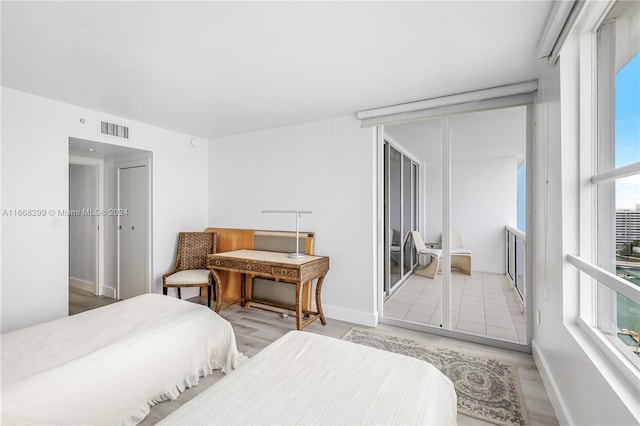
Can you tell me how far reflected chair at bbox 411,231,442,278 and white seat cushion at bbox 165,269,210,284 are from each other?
2659mm

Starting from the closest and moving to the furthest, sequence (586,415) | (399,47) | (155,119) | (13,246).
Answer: (586,415)
(399,47)
(13,246)
(155,119)

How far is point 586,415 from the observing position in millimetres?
1344

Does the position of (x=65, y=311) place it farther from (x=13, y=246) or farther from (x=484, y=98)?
(x=484, y=98)

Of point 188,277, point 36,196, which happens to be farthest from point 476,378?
point 36,196

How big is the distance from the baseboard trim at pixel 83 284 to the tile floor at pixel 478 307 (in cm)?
462

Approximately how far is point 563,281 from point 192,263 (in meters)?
3.99

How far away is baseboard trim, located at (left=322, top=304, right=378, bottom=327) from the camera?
3.23 m

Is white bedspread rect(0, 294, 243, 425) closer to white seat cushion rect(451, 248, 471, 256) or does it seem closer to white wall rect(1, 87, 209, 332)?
white wall rect(1, 87, 209, 332)

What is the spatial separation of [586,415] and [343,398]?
1212mm

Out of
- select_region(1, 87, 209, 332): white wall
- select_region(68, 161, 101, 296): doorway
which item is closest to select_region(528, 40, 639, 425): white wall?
select_region(1, 87, 209, 332): white wall

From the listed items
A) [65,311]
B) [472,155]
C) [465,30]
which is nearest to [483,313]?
[472,155]

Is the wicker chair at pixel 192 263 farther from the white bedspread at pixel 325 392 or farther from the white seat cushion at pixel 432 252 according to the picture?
the white seat cushion at pixel 432 252

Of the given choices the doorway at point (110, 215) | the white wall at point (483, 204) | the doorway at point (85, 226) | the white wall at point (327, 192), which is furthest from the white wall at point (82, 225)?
the white wall at point (483, 204)

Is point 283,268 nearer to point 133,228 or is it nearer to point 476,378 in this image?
point 476,378
